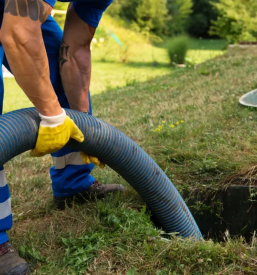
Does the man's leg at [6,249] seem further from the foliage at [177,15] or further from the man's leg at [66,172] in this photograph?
the foliage at [177,15]

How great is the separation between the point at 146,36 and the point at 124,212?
20.4m

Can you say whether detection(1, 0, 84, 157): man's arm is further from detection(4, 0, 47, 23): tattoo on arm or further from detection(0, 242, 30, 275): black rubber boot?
detection(0, 242, 30, 275): black rubber boot

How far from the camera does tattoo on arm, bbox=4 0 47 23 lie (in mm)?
1619

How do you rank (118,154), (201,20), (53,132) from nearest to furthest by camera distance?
(53,132)
(118,154)
(201,20)

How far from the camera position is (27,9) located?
5.36 feet

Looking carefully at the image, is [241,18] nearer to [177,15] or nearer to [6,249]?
[6,249]

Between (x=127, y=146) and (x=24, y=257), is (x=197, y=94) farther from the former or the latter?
(x=24, y=257)

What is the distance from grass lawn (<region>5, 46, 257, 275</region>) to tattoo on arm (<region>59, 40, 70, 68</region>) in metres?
0.90

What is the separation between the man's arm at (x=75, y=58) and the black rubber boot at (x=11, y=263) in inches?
37.9

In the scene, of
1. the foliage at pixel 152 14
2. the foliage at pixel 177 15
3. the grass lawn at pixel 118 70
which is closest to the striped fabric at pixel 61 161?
the grass lawn at pixel 118 70

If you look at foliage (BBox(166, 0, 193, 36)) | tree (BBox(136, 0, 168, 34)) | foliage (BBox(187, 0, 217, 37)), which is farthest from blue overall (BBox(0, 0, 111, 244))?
foliage (BBox(187, 0, 217, 37))

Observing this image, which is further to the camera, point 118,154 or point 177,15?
point 177,15

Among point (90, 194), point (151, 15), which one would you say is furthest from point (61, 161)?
point (151, 15)

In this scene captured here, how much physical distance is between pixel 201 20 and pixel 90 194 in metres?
28.9
